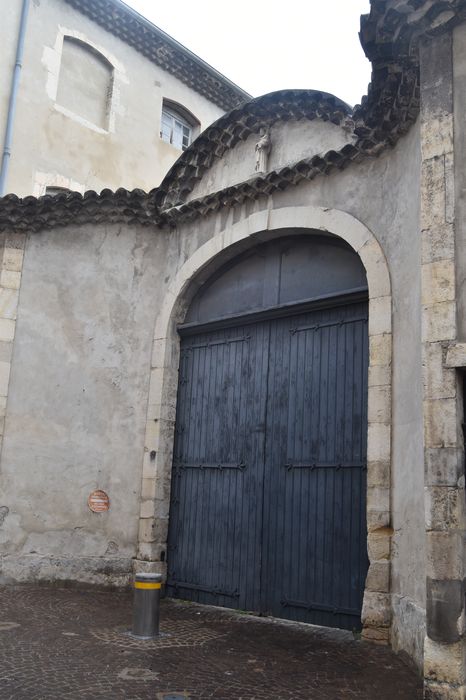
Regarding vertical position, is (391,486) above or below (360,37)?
below

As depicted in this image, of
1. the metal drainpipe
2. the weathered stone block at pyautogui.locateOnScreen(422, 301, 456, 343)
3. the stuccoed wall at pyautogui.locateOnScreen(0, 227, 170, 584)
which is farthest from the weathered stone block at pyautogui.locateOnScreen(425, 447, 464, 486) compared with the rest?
the metal drainpipe

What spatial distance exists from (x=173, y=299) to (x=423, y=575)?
4.39 m

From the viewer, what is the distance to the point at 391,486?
5621 mm

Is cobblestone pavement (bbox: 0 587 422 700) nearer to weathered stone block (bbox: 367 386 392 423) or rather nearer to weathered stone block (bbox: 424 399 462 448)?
weathered stone block (bbox: 424 399 462 448)

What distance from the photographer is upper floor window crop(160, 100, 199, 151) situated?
13234mm

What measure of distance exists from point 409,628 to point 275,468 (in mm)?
2249

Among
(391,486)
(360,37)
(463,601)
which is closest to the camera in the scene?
(463,601)

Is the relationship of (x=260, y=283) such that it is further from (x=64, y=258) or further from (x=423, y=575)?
(x=423, y=575)

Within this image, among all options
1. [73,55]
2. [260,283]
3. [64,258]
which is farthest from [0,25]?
[260,283]

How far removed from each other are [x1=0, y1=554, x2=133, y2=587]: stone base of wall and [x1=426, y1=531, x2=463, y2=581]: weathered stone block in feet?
13.7

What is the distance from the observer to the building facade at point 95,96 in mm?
10812

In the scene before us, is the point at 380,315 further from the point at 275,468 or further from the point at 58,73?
the point at 58,73

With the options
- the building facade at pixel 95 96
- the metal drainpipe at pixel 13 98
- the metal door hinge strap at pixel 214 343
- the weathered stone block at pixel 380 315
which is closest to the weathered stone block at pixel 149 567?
the metal door hinge strap at pixel 214 343

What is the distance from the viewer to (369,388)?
5.91 metres
